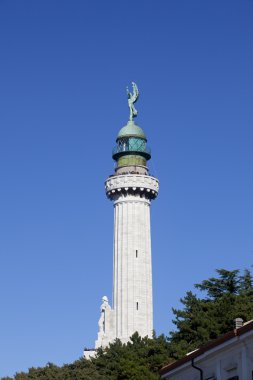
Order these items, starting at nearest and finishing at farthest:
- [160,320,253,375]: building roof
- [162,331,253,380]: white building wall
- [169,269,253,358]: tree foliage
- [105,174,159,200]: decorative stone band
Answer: [160,320,253,375]: building roof
[162,331,253,380]: white building wall
[169,269,253,358]: tree foliage
[105,174,159,200]: decorative stone band

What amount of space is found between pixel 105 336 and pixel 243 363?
2258 inches

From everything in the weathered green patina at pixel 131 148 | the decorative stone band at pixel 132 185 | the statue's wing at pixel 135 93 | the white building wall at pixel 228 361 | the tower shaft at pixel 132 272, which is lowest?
the white building wall at pixel 228 361

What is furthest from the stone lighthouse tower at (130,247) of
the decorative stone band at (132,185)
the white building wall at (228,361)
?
the white building wall at (228,361)

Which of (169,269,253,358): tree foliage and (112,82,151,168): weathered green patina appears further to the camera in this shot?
(112,82,151,168): weathered green patina

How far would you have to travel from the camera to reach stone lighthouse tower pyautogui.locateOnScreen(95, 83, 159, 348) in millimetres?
82250

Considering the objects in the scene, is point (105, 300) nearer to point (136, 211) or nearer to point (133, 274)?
point (133, 274)

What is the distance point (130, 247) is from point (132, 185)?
630 cm

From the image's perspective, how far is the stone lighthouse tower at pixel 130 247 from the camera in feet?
270

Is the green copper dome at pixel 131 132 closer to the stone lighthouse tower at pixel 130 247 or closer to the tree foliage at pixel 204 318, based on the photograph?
the stone lighthouse tower at pixel 130 247

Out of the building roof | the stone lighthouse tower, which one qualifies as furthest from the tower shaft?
the building roof

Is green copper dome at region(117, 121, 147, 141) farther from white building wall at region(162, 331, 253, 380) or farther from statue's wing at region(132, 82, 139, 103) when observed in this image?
white building wall at region(162, 331, 253, 380)

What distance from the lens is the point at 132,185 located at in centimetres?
8531

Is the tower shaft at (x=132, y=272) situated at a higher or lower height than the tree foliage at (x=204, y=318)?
higher

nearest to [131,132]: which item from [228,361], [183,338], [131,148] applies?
[131,148]
